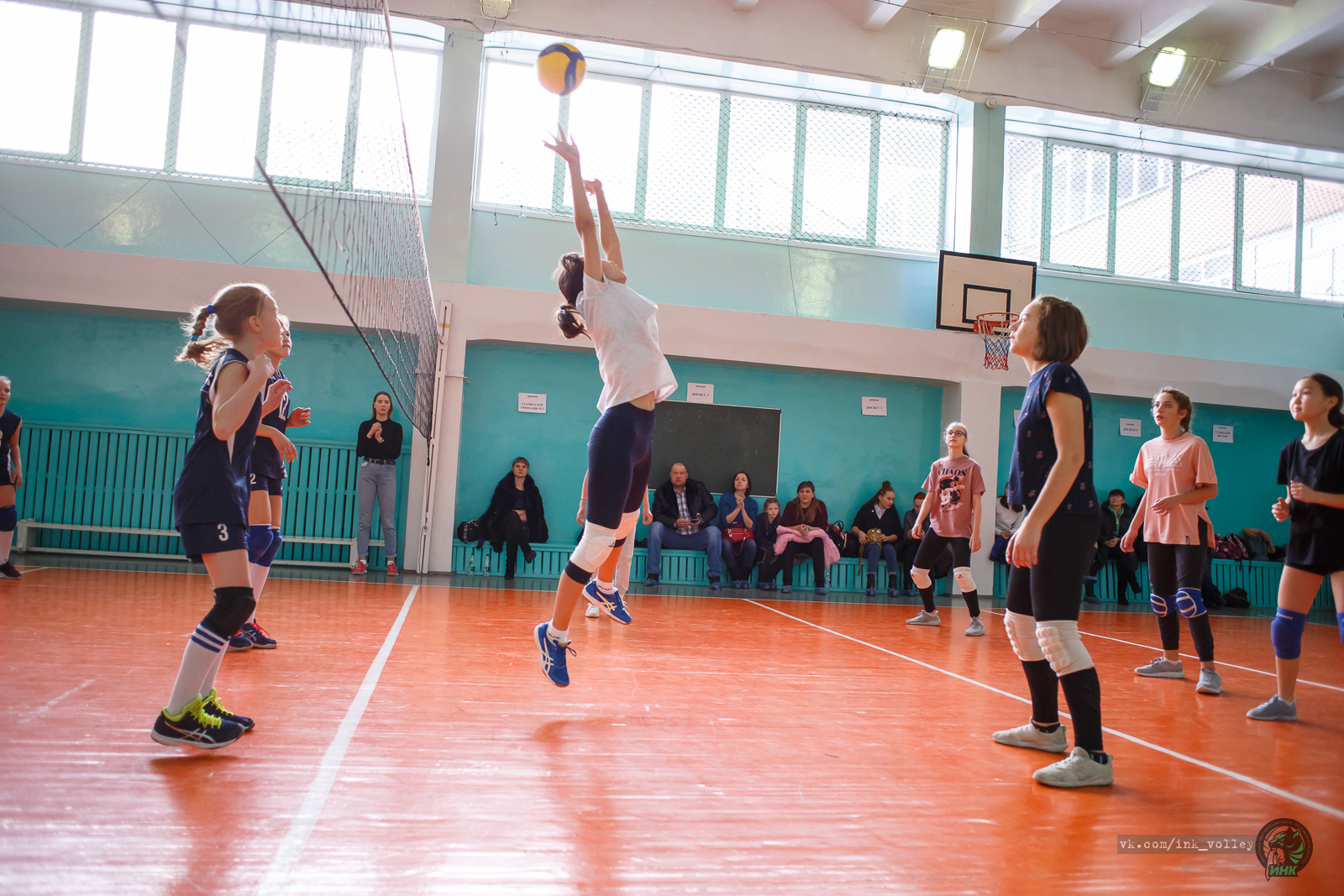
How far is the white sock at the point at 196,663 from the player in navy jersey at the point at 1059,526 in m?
2.18

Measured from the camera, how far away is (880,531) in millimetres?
9133

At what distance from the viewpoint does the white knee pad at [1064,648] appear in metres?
2.28

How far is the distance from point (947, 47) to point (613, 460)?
8.36 m

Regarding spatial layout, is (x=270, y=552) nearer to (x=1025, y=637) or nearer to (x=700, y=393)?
(x=1025, y=637)

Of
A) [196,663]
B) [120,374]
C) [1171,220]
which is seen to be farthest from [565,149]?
[1171,220]

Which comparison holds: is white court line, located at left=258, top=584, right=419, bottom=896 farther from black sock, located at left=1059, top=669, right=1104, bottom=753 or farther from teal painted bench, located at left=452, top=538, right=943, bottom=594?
teal painted bench, located at left=452, top=538, right=943, bottom=594

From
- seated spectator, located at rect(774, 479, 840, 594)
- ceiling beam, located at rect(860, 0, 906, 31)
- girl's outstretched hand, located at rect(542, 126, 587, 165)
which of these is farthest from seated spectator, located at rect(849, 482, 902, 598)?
girl's outstretched hand, located at rect(542, 126, 587, 165)

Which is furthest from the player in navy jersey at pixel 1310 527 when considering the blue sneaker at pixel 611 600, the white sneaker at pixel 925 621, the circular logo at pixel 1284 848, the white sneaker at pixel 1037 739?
the blue sneaker at pixel 611 600

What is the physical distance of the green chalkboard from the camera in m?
9.32

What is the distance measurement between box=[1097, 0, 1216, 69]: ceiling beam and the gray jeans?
9509mm

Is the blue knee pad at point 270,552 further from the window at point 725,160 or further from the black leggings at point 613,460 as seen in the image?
the window at point 725,160

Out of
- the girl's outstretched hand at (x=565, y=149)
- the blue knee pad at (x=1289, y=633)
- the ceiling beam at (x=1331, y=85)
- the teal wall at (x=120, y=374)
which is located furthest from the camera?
the ceiling beam at (x=1331, y=85)

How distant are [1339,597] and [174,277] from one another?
30.2 feet

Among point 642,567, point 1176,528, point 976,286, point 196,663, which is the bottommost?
point 642,567
